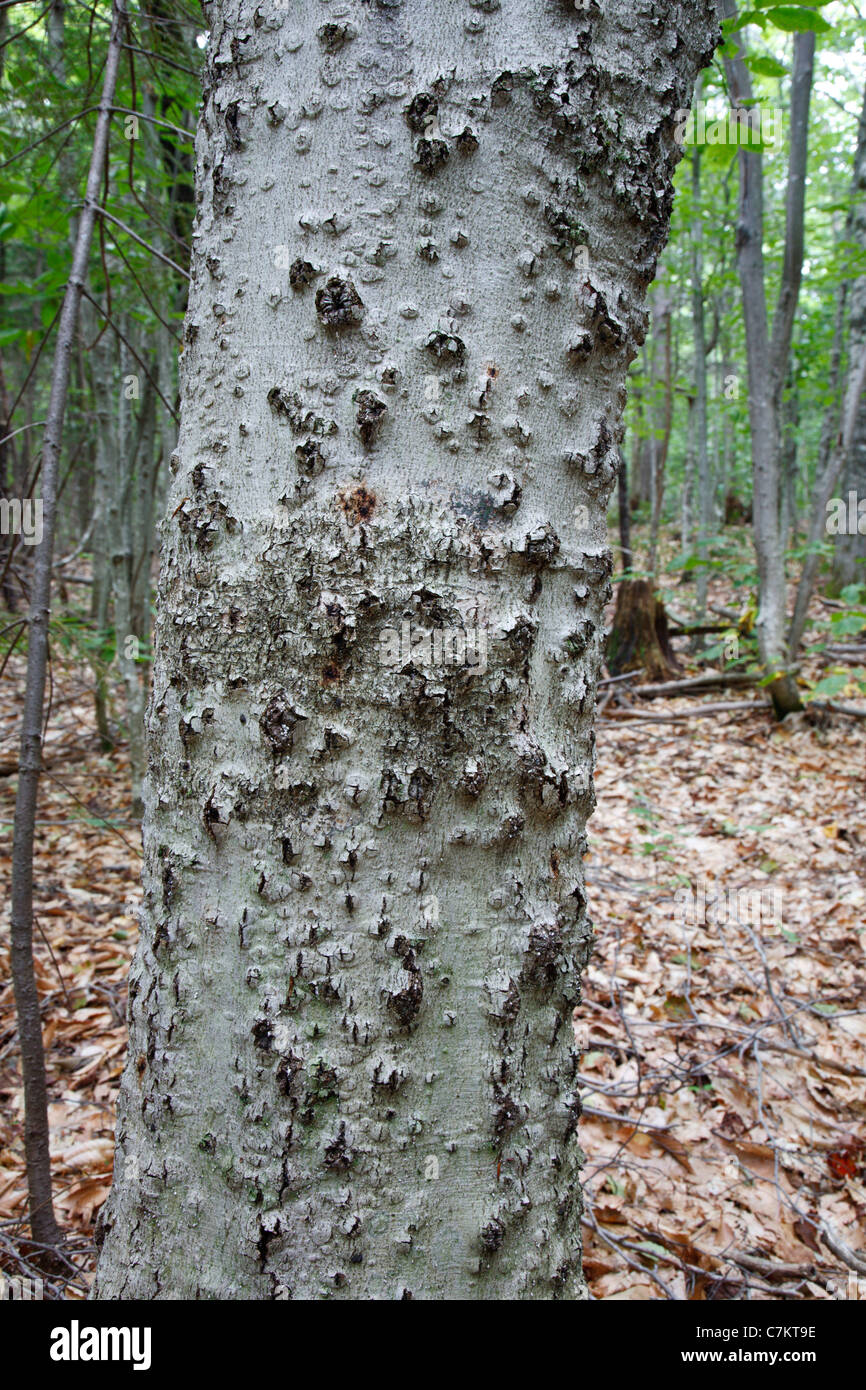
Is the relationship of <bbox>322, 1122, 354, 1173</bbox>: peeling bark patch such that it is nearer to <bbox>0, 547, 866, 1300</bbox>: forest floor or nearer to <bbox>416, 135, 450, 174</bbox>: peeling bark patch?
<bbox>0, 547, 866, 1300</bbox>: forest floor

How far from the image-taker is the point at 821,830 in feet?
14.6

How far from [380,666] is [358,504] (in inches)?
8.4

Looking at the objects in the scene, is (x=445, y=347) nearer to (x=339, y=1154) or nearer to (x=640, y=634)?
(x=339, y=1154)

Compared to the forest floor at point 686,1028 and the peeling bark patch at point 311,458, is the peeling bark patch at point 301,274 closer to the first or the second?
the peeling bark patch at point 311,458

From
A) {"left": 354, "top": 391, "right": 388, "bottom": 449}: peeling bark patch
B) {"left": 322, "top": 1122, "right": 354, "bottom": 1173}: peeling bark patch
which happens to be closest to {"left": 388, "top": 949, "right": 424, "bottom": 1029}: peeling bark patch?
{"left": 322, "top": 1122, "right": 354, "bottom": 1173}: peeling bark patch

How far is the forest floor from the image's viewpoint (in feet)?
6.32

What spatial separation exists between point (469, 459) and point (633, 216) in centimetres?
46

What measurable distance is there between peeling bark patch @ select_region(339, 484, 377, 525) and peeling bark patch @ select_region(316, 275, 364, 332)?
0.22 metres

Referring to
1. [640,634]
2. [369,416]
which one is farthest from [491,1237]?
[640,634]

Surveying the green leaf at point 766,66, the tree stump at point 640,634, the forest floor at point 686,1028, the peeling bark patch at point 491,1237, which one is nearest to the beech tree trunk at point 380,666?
the peeling bark patch at point 491,1237

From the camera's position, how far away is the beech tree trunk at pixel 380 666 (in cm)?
97
